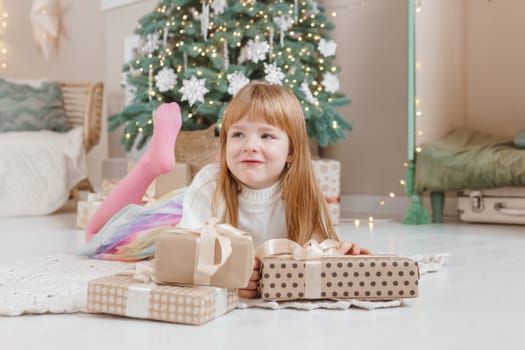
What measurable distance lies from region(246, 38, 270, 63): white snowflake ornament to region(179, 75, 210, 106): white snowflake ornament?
0.22 m

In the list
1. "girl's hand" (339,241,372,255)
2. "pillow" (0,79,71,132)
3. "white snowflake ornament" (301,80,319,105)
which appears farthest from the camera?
"pillow" (0,79,71,132)

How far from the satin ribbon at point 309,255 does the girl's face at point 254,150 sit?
15 centimetres

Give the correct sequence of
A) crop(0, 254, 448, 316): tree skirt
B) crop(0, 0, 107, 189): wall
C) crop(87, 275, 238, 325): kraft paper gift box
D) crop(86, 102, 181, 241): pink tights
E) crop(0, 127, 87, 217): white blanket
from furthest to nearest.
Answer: crop(0, 0, 107, 189): wall → crop(0, 127, 87, 217): white blanket → crop(86, 102, 181, 241): pink tights → crop(0, 254, 448, 316): tree skirt → crop(87, 275, 238, 325): kraft paper gift box

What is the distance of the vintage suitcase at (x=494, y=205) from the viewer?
273 cm

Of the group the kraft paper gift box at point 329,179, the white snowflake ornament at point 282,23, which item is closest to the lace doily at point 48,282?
the kraft paper gift box at point 329,179

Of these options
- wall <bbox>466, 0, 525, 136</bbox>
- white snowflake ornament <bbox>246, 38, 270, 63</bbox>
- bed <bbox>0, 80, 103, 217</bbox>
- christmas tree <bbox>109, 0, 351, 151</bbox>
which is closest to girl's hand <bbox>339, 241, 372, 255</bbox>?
christmas tree <bbox>109, 0, 351, 151</bbox>

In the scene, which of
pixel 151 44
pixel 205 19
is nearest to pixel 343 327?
pixel 205 19

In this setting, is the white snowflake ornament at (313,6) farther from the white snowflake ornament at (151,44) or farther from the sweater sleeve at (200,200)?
the sweater sleeve at (200,200)

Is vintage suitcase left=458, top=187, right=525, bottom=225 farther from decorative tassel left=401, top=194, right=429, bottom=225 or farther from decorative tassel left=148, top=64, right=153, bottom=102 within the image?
decorative tassel left=148, top=64, right=153, bottom=102

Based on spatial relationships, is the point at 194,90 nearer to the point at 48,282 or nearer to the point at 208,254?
the point at 48,282

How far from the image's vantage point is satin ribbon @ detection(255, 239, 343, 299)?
1228mm

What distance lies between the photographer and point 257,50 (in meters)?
2.79

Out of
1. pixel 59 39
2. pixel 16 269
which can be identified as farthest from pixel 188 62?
pixel 59 39

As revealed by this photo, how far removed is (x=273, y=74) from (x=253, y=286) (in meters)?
1.59
